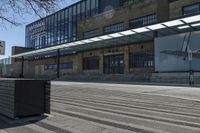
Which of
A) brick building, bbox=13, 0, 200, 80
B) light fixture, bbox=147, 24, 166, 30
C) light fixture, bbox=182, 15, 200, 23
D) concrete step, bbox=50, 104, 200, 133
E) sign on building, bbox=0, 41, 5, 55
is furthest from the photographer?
brick building, bbox=13, 0, 200, 80

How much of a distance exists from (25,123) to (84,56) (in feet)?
174

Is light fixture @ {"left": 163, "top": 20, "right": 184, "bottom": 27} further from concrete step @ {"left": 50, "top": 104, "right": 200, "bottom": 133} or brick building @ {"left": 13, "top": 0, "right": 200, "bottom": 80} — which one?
concrete step @ {"left": 50, "top": 104, "right": 200, "bottom": 133}

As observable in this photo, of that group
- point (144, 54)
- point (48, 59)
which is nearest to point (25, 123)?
point (144, 54)

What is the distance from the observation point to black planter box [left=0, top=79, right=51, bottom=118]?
8.53 metres

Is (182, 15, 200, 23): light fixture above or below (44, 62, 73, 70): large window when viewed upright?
above

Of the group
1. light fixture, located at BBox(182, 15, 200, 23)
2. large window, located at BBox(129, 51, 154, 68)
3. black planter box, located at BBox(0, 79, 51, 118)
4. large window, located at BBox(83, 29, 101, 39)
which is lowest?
black planter box, located at BBox(0, 79, 51, 118)

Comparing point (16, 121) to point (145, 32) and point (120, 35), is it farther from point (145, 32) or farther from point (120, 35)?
point (120, 35)

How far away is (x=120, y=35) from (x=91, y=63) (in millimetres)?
18440

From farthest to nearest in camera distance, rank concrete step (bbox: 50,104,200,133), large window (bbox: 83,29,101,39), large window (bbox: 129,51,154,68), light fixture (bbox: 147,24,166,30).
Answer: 1. large window (bbox: 83,29,101,39)
2. large window (bbox: 129,51,154,68)
3. light fixture (bbox: 147,24,166,30)
4. concrete step (bbox: 50,104,200,133)

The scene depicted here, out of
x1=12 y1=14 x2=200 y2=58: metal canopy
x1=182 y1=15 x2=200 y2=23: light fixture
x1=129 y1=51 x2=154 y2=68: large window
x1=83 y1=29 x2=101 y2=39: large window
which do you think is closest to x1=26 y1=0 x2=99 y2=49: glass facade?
x1=83 y1=29 x2=101 y2=39: large window

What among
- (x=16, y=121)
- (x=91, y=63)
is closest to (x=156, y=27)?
(x=91, y=63)

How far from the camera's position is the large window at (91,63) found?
57.6 meters

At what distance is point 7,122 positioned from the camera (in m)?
8.28

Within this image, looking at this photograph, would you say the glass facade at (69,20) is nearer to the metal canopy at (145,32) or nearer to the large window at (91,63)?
the large window at (91,63)
